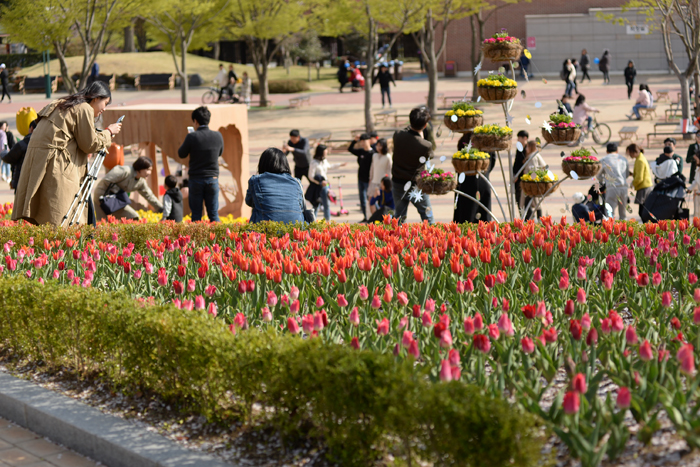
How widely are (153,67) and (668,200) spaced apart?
40.9 m

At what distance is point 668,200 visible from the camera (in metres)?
11.1

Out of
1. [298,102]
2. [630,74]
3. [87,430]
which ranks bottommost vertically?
[87,430]

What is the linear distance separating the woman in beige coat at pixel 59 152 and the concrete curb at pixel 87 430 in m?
2.82

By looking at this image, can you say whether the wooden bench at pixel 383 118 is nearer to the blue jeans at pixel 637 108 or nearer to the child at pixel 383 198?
the blue jeans at pixel 637 108

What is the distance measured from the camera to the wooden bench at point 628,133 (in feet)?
71.8

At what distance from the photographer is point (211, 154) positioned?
10.4 m

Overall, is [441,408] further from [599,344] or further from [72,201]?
[72,201]

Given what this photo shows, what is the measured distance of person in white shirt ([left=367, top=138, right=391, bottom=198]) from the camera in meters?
12.7

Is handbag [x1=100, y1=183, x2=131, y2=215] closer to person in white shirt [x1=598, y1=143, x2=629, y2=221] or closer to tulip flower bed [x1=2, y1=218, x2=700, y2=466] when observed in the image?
tulip flower bed [x1=2, y1=218, x2=700, y2=466]

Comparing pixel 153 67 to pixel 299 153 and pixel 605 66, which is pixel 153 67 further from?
pixel 299 153

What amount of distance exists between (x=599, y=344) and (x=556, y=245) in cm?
253

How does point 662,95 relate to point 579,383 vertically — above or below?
above

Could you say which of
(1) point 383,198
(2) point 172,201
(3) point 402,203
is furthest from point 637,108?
(2) point 172,201

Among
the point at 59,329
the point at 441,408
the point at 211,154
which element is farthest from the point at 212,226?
the point at 441,408
